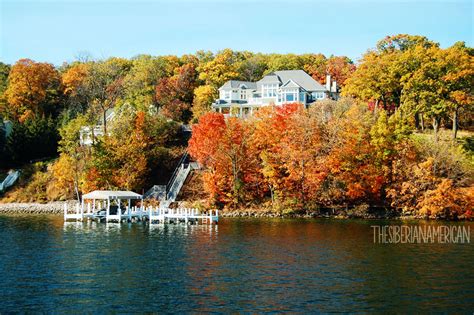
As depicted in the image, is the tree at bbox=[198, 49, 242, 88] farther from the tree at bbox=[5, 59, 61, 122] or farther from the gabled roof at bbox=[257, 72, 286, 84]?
the tree at bbox=[5, 59, 61, 122]

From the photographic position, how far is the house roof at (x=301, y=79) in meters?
89.2

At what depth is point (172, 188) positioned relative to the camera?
218ft

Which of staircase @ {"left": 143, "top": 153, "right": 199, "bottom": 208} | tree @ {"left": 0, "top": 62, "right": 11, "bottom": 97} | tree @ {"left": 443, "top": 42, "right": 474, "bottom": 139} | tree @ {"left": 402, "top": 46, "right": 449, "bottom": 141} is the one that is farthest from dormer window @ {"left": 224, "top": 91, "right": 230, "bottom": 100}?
tree @ {"left": 0, "top": 62, "right": 11, "bottom": 97}

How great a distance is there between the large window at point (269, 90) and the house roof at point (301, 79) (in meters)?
1.95

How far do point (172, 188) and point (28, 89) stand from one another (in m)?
35.8

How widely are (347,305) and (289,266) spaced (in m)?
7.88

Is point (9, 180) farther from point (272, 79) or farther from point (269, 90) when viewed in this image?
point (272, 79)

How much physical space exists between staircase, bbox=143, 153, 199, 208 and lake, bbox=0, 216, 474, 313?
19.6 m

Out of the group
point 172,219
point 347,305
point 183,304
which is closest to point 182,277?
point 183,304

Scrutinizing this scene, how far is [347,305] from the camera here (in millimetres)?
22766

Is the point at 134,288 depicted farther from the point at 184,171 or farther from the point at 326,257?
the point at 184,171

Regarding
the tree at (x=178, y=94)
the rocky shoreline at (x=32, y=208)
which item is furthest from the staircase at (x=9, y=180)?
the tree at (x=178, y=94)

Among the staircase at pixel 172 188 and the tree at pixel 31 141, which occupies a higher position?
the tree at pixel 31 141

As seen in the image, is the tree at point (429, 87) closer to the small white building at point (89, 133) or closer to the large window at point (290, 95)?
the large window at point (290, 95)
